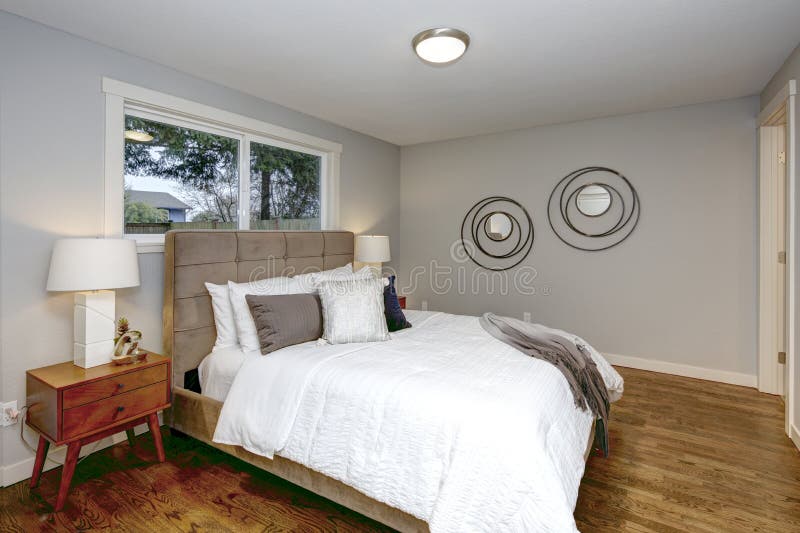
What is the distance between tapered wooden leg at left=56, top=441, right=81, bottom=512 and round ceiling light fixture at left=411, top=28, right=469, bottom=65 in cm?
281

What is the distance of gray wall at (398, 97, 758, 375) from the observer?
3697 mm

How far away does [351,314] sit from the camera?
2660 millimetres

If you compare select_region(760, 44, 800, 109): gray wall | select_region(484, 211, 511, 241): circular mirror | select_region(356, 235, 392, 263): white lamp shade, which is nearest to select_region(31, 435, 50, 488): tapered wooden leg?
select_region(356, 235, 392, 263): white lamp shade

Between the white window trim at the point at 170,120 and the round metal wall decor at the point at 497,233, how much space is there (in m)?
1.81

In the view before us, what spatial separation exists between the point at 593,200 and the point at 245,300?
11.2ft

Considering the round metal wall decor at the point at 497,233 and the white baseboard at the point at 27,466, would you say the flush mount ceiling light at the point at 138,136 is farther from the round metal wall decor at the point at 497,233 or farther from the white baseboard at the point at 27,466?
the round metal wall decor at the point at 497,233

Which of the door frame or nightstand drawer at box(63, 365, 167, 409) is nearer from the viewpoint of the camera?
nightstand drawer at box(63, 365, 167, 409)

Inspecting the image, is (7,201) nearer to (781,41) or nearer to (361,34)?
(361,34)

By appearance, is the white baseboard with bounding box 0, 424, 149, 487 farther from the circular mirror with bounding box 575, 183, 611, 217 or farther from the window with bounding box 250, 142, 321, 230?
the circular mirror with bounding box 575, 183, 611, 217

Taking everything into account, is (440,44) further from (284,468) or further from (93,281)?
(284,468)

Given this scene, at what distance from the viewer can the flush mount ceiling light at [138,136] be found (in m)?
2.81

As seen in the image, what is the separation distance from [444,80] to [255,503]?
2959 millimetres

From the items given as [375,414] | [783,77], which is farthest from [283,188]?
[783,77]

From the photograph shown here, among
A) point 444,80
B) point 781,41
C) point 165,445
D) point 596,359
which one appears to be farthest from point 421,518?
point 781,41
